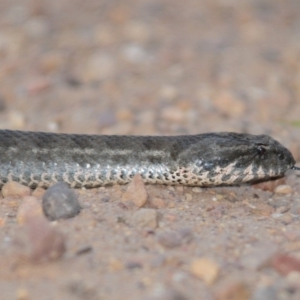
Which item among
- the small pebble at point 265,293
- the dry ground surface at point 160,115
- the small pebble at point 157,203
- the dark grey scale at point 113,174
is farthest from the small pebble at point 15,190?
the small pebble at point 265,293

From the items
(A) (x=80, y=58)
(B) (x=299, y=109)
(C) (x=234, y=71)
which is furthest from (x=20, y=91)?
(B) (x=299, y=109)

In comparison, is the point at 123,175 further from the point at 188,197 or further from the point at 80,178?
the point at 188,197

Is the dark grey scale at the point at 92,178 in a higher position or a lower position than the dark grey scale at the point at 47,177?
higher

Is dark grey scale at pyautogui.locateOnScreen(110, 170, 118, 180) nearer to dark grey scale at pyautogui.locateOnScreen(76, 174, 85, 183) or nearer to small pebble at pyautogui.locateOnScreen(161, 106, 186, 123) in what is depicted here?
dark grey scale at pyautogui.locateOnScreen(76, 174, 85, 183)

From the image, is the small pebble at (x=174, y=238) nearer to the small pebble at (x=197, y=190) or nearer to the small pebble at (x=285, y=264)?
the small pebble at (x=285, y=264)

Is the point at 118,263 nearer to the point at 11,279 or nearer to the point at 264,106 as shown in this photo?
the point at 11,279

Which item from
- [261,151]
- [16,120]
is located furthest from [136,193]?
[16,120]
